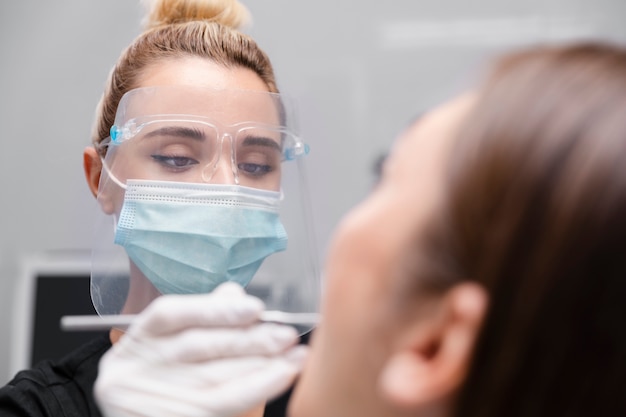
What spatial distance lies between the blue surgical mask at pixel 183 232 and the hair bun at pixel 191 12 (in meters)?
0.46

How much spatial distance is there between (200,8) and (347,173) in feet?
2.76

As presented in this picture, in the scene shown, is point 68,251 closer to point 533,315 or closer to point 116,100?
point 116,100

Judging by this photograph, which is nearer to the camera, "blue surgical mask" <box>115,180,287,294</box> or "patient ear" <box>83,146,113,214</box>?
"blue surgical mask" <box>115,180,287,294</box>

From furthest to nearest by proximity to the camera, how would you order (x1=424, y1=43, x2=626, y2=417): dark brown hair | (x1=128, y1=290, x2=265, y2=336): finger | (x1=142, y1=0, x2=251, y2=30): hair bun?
(x1=142, y1=0, x2=251, y2=30): hair bun, (x1=128, y1=290, x2=265, y2=336): finger, (x1=424, y1=43, x2=626, y2=417): dark brown hair

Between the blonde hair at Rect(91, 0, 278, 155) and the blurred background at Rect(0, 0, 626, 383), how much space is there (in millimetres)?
655

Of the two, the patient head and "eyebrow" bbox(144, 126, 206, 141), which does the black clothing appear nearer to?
"eyebrow" bbox(144, 126, 206, 141)

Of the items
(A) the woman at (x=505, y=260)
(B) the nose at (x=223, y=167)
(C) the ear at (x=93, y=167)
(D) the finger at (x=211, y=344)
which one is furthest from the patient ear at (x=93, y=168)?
(A) the woman at (x=505, y=260)

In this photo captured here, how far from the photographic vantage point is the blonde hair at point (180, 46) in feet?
4.57

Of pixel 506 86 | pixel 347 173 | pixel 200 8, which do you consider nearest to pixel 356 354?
pixel 506 86

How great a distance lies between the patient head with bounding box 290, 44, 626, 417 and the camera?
542mm

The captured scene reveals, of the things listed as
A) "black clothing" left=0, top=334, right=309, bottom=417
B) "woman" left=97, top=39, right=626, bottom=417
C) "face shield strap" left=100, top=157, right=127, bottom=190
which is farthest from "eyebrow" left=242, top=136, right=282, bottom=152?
"woman" left=97, top=39, right=626, bottom=417

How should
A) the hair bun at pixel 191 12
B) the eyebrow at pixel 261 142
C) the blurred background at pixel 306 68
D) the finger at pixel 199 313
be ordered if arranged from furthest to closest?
the blurred background at pixel 306 68
the hair bun at pixel 191 12
the eyebrow at pixel 261 142
the finger at pixel 199 313

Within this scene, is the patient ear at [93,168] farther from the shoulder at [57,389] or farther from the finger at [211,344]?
the finger at [211,344]

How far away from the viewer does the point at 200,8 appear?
1511 mm
